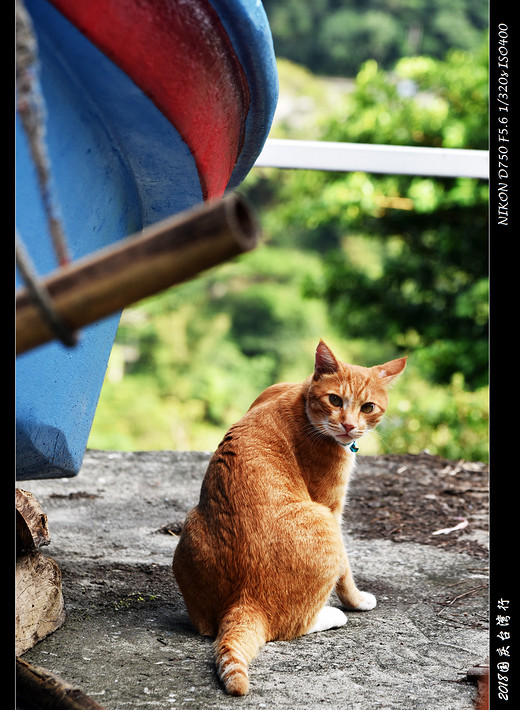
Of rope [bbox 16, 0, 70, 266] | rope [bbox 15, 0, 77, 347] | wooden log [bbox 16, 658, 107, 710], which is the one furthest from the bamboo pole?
wooden log [bbox 16, 658, 107, 710]

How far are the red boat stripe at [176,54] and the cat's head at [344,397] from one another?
0.65 m

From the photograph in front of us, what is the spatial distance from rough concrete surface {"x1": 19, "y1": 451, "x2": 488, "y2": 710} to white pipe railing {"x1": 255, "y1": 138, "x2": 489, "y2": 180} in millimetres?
1130

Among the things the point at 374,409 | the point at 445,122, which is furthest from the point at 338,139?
the point at 374,409

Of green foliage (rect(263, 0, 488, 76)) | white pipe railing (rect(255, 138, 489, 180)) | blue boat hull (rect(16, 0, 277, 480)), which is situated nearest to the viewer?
blue boat hull (rect(16, 0, 277, 480))

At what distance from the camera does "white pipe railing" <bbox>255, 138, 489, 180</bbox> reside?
105 inches

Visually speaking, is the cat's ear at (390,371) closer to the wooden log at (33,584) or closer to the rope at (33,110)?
the wooden log at (33,584)

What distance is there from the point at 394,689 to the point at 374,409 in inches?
21.3

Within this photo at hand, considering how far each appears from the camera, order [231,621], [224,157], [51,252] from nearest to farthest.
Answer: [51,252]
[224,157]
[231,621]

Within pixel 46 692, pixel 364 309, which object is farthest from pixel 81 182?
pixel 364 309

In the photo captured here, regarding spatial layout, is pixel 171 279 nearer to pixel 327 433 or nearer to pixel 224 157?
pixel 224 157

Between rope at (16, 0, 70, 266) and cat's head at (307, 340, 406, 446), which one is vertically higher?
rope at (16, 0, 70, 266)

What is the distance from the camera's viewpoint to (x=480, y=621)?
173cm

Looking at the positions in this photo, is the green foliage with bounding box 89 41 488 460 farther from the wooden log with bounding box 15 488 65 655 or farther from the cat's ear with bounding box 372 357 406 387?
the wooden log with bounding box 15 488 65 655

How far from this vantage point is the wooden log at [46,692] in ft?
3.79
